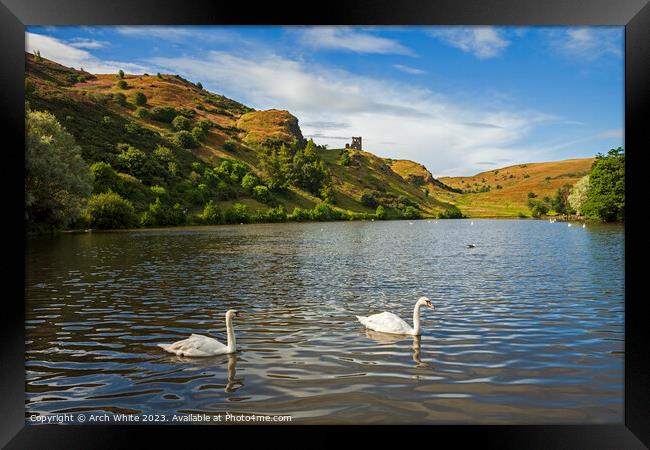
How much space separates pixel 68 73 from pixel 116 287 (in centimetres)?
11232

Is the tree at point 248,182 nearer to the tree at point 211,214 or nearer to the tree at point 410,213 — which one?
the tree at point 211,214

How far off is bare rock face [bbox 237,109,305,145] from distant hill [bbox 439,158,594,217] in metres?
54.1

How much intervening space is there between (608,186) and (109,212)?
5963 cm

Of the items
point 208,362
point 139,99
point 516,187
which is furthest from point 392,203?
point 208,362

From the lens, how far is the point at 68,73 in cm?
11288

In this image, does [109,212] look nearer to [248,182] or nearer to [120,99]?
[248,182]

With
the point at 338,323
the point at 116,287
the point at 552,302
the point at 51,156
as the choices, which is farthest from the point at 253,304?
the point at 51,156

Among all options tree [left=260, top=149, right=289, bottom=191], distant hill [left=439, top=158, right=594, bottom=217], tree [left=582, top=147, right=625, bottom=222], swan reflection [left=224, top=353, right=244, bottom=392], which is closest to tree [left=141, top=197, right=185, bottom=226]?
tree [left=260, top=149, right=289, bottom=191]

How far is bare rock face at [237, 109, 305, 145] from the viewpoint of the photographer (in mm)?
132375

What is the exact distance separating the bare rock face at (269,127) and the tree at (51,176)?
86.6m

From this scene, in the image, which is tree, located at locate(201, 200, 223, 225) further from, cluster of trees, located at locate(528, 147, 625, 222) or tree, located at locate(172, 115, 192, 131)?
cluster of trees, located at locate(528, 147, 625, 222)

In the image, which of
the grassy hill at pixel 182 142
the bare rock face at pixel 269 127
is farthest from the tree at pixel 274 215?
the bare rock face at pixel 269 127

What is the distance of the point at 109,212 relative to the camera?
180ft

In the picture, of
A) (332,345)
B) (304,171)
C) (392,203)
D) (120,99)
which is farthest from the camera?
(392,203)
